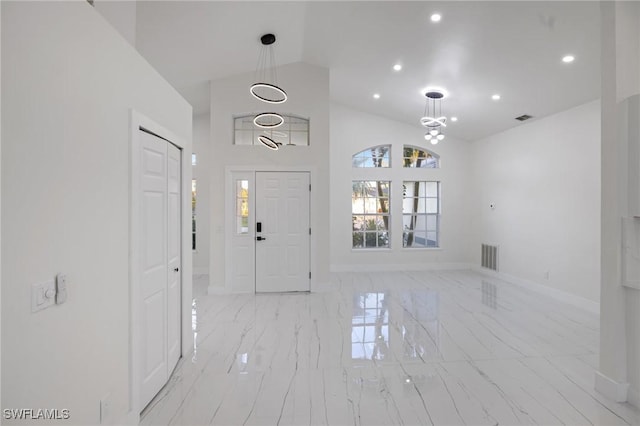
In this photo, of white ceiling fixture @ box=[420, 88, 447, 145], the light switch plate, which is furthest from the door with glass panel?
the light switch plate

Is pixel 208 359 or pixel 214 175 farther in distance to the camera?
pixel 214 175

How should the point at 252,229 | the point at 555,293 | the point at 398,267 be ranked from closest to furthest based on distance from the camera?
1. the point at 555,293
2. the point at 252,229
3. the point at 398,267

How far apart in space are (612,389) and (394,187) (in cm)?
559

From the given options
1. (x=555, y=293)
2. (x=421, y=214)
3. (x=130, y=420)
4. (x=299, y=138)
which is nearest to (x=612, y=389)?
(x=555, y=293)

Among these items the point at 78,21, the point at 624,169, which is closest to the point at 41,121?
the point at 78,21

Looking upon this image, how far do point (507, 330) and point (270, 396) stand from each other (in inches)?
117

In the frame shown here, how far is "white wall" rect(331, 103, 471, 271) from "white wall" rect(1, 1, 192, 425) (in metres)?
5.57

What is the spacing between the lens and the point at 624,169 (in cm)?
235

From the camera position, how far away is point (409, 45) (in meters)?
4.43

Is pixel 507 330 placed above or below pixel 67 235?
below

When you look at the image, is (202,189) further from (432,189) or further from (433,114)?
(432,189)

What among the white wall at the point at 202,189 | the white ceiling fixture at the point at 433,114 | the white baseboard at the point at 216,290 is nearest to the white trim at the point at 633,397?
the white ceiling fixture at the point at 433,114

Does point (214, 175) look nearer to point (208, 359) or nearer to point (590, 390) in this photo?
point (208, 359)

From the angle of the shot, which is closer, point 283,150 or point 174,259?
point 174,259
